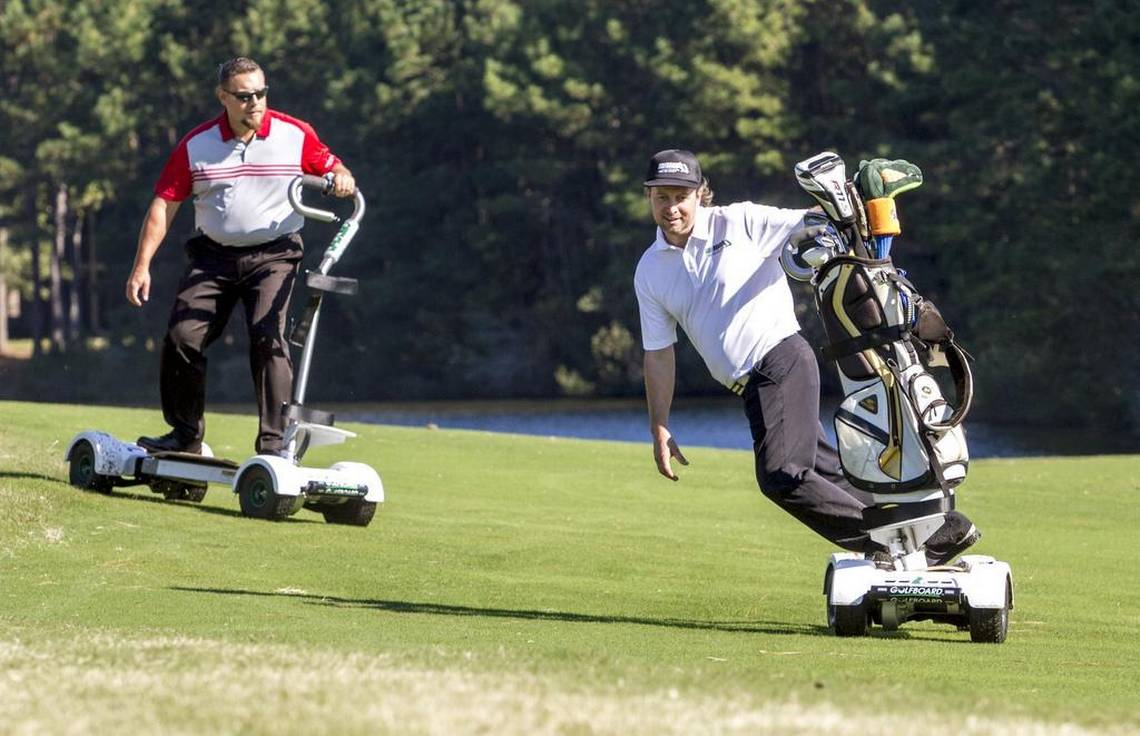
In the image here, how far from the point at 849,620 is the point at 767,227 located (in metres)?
1.81

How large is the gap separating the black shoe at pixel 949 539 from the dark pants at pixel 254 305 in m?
4.75

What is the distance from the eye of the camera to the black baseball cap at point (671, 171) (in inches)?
363

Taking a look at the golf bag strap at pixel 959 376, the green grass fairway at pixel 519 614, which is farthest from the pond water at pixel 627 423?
the golf bag strap at pixel 959 376

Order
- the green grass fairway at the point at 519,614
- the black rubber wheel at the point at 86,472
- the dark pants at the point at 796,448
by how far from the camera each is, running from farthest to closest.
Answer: the black rubber wheel at the point at 86,472, the dark pants at the point at 796,448, the green grass fairway at the point at 519,614

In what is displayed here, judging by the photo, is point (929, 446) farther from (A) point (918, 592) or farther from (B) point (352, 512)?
(B) point (352, 512)

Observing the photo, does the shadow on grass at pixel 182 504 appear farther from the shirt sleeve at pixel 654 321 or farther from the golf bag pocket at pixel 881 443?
the golf bag pocket at pixel 881 443

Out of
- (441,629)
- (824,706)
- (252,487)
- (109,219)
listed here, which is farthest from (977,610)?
(109,219)

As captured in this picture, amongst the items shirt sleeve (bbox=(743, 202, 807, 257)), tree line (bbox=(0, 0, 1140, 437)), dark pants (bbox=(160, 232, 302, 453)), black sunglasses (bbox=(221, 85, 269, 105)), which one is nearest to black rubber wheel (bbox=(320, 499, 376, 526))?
dark pants (bbox=(160, 232, 302, 453))

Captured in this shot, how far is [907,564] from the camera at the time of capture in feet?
29.0

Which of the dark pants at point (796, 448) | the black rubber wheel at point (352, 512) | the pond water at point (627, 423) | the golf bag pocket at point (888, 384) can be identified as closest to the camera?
the golf bag pocket at point (888, 384)

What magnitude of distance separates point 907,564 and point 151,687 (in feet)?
13.0

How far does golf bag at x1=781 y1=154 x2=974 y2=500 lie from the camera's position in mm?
8688

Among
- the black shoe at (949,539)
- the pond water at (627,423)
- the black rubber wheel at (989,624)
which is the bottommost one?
the pond water at (627,423)

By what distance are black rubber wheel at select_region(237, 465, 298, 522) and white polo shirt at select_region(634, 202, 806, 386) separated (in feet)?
12.4
